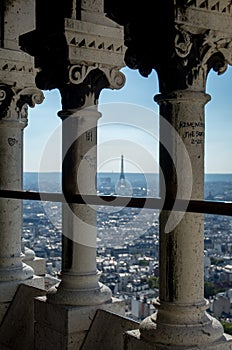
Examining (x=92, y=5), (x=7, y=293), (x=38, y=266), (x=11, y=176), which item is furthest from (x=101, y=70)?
(x=38, y=266)

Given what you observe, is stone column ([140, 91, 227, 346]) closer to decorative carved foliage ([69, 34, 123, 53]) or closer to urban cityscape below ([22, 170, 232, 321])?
urban cityscape below ([22, 170, 232, 321])

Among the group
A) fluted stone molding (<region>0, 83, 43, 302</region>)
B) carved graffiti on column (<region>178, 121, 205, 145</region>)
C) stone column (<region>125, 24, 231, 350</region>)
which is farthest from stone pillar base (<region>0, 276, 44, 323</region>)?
carved graffiti on column (<region>178, 121, 205, 145</region>)

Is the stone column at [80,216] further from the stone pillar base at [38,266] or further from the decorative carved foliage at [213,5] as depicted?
the stone pillar base at [38,266]

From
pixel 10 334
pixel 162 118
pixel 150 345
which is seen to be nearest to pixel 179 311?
pixel 150 345

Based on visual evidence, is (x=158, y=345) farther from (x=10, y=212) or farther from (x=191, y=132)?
(x=10, y=212)

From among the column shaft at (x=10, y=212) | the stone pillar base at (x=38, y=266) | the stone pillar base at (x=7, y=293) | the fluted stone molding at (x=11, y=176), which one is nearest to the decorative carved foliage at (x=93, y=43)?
the fluted stone molding at (x=11, y=176)

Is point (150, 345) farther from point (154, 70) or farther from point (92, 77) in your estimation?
point (92, 77)
